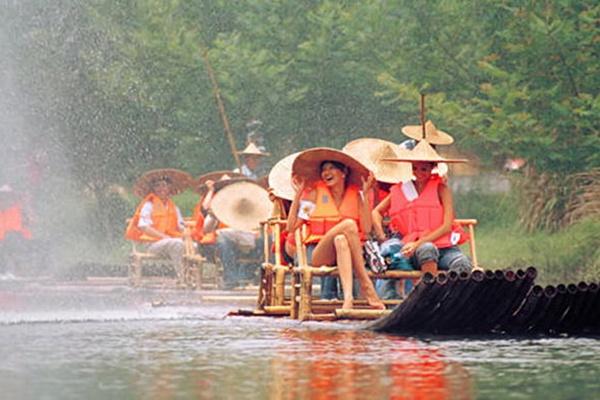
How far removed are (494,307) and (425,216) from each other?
2488 millimetres

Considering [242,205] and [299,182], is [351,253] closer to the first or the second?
[299,182]

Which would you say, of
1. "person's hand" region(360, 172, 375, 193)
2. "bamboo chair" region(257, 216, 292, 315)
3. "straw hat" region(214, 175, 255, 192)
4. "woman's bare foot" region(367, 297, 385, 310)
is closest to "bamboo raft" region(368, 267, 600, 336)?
"woman's bare foot" region(367, 297, 385, 310)

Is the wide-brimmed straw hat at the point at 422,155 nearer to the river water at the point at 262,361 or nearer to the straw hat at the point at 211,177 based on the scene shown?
the river water at the point at 262,361

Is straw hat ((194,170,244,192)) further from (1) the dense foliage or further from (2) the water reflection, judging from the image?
(2) the water reflection

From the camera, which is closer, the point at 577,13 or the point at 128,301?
the point at 128,301

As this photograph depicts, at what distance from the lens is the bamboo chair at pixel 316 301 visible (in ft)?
59.2

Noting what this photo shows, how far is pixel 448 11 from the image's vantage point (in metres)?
32.4

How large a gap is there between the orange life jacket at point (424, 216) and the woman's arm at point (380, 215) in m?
0.19

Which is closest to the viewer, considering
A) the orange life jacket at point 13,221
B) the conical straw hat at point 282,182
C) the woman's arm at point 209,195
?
the conical straw hat at point 282,182

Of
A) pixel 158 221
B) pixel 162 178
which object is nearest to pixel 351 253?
pixel 158 221

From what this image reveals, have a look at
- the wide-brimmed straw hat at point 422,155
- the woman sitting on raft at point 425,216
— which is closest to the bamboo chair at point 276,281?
the woman sitting on raft at point 425,216

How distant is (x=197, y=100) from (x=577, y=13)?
44.2 feet

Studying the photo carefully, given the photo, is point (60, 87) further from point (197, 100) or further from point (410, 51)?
point (410, 51)

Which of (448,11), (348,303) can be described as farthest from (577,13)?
(348,303)
